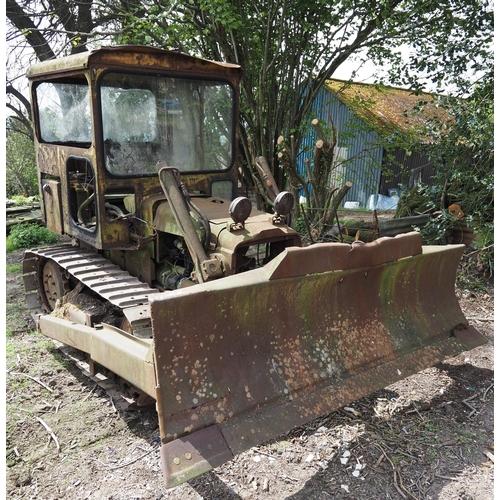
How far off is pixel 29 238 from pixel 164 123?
672cm

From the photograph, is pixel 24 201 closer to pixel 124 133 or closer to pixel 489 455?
pixel 124 133

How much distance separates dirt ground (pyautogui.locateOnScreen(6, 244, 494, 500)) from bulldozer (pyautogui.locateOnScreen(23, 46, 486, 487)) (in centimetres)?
38

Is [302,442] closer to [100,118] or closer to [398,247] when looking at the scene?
[398,247]

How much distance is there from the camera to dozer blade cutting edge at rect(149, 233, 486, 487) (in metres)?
2.53

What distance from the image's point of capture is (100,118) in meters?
3.86

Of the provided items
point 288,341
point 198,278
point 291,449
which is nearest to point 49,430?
point 198,278

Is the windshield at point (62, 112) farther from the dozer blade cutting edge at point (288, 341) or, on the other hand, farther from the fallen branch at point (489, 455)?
the fallen branch at point (489, 455)

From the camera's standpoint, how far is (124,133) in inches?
160

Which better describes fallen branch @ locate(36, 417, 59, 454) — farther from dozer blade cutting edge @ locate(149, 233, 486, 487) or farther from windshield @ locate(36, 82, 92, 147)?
windshield @ locate(36, 82, 92, 147)

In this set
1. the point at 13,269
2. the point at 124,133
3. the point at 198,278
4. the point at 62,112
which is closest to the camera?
the point at 198,278

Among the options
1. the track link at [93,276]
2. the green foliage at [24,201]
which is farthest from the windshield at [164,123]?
the green foliage at [24,201]

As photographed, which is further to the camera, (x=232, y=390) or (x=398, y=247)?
(x=398, y=247)

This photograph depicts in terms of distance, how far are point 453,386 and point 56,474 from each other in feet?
9.92

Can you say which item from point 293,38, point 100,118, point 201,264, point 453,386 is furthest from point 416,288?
point 293,38
